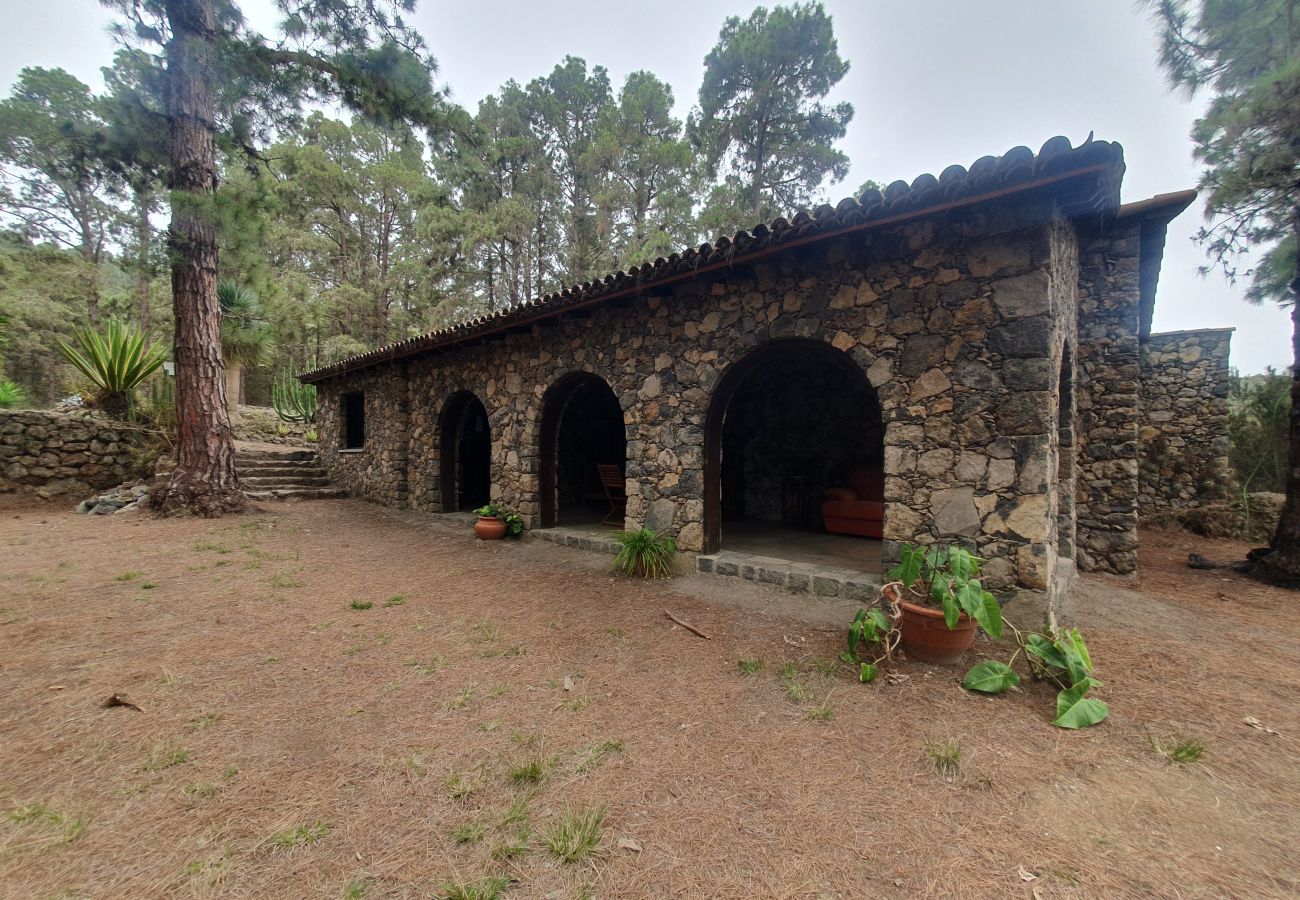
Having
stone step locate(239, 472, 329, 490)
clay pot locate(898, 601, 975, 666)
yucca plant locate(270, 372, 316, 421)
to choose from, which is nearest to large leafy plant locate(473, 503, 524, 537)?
clay pot locate(898, 601, 975, 666)

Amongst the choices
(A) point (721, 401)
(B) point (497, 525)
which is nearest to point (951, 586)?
(A) point (721, 401)

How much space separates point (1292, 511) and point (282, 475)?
14713mm

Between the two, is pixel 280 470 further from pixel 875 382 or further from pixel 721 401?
pixel 875 382

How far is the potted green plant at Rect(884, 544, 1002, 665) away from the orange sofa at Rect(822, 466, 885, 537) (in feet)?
9.05

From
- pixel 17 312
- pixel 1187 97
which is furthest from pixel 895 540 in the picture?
pixel 17 312

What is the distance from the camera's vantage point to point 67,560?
468cm

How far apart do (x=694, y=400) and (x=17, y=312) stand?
22.2 meters

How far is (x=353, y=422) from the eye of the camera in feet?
34.2

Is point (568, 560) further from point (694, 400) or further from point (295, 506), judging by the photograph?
point (295, 506)

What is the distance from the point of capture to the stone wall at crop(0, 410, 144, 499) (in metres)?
7.51

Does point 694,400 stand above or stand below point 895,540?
above

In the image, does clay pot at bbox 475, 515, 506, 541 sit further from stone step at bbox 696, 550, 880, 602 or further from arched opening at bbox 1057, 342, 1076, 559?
arched opening at bbox 1057, 342, 1076, 559

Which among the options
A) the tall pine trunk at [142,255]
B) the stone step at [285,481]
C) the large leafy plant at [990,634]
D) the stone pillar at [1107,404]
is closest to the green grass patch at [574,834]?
the large leafy plant at [990,634]

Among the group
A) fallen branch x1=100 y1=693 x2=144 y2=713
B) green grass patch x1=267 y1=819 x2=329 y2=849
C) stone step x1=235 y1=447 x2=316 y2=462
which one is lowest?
green grass patch x1=267 y1=819 x2=329 y2=849
